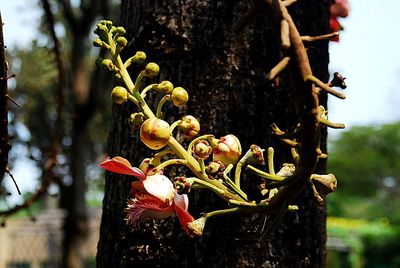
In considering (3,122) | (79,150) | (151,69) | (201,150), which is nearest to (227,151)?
(201,150)

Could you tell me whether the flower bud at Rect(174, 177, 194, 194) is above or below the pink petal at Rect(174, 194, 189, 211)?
above

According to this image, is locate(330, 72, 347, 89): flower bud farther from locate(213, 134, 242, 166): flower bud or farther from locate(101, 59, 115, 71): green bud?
locate(101, 59, 115, 71): green bud

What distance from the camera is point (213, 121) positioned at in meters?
1.24

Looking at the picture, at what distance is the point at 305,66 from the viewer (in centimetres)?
59

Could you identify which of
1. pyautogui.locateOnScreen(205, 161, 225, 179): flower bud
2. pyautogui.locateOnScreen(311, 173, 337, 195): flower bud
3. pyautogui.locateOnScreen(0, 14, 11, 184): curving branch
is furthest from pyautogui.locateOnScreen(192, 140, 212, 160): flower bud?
pyautogui.locateOnScreen(0, 14, 11, 184): curving branch

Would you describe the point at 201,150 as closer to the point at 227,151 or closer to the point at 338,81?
the point at 227,151

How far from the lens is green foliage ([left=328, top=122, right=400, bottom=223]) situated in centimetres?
3112

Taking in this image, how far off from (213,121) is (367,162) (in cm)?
3122

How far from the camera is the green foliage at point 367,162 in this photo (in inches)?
1225

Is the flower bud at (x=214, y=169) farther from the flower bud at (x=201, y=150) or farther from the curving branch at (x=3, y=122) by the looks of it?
the curving branch at (x=3, y=122)

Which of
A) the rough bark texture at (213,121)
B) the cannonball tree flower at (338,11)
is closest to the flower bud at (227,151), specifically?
the rough bark texture at (213,121)

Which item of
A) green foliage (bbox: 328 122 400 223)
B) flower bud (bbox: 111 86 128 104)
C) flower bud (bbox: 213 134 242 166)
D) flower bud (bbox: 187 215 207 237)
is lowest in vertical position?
green foliage (bbox: 328 122 400 223)

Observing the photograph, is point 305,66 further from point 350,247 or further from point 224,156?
point 350,247

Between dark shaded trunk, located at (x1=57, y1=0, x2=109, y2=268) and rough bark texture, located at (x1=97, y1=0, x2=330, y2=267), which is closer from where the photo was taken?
rough bark texture, located at (x1=97, y1=0, x2=330, y2=267)
